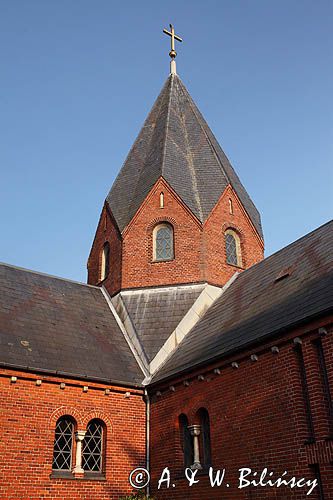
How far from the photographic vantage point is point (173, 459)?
511 inches

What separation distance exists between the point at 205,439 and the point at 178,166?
11.4 m

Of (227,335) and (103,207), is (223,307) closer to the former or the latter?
(227,335)

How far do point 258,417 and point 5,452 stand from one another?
18.1ft

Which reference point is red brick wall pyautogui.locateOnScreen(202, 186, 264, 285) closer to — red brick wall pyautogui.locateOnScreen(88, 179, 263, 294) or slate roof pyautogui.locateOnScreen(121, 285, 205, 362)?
red brick wall pyautogui.locateOnScreen(88, 179, 263, 294)

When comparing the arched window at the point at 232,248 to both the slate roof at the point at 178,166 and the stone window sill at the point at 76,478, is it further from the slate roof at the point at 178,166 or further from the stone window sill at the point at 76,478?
the stone window sill at the point at 76,478

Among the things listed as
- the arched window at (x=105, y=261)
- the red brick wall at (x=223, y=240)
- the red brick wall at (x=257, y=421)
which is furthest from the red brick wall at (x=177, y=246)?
the red brick wall at (x=257, y=421)

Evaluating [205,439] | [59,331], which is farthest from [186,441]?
[59,331]

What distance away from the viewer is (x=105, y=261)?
20328 millimetres

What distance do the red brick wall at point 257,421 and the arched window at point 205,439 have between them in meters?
0.22

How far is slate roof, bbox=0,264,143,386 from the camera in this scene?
1309 centimetres

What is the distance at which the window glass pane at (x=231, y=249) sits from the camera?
1930cm

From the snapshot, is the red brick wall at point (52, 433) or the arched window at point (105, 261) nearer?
the red brick wall at point (52, 433)

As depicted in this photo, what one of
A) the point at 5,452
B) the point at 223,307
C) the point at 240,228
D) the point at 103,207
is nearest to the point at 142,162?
the point at 103,207

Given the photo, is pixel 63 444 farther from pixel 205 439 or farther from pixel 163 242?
pixel 163 242
